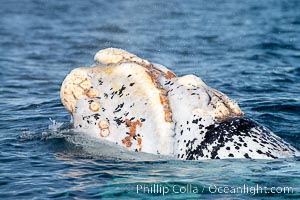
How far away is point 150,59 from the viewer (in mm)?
18094

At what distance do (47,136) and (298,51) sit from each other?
1035 centimetres

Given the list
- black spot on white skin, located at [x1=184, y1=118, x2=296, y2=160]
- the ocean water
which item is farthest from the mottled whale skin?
the ocean water

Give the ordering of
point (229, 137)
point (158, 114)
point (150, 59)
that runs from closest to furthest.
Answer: point (229, 137) → point (158, 114) → point (150, 59)

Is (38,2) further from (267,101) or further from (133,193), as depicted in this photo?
(133,193)

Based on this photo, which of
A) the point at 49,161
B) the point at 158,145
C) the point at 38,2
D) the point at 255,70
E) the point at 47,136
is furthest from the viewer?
the point at 38,2

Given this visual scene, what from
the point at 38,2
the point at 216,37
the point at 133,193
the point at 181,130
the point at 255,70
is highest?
the point at 38,2

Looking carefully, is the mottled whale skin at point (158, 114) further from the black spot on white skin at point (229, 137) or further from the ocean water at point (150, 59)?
the ocean water at point (150, 59)

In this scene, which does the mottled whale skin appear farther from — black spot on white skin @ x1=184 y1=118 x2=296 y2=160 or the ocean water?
the ocean water

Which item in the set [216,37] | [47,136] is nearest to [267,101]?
[47,136]

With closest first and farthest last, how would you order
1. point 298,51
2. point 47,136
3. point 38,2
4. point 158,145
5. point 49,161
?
point 158,145, point 49,161, point 47,136, point 298,51, point 38,2

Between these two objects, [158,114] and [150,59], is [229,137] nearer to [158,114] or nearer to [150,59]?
[158,114]

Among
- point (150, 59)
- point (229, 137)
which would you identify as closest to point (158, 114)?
point (229, 137)

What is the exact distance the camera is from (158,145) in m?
8.27

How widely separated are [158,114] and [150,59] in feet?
32.2
